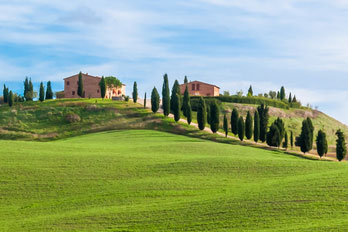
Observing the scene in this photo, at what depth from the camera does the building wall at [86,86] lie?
356 ft

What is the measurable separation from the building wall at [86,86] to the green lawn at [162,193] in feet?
195

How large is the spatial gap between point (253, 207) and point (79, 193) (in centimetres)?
1310

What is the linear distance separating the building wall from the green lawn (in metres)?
59.5

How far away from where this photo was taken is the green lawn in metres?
26.5

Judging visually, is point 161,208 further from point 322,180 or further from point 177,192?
point 322,180

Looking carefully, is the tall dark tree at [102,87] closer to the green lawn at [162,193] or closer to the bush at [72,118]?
the bush at [72,118]

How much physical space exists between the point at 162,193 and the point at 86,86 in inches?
3128

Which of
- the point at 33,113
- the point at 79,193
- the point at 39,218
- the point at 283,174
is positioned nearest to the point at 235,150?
the point at 283,174

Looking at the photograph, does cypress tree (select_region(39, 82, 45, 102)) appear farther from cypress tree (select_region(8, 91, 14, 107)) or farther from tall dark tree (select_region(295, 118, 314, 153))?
tall dark tree (select_region(295, 118, 314, 153))

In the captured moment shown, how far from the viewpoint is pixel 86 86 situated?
357ft

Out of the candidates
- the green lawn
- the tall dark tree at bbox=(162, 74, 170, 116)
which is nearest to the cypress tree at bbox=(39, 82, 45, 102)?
the tall dark tree at bbox=(162, 74, 170, 116)

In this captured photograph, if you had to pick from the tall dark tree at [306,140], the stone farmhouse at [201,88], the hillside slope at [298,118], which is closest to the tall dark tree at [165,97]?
the hillside slope at [298,118]

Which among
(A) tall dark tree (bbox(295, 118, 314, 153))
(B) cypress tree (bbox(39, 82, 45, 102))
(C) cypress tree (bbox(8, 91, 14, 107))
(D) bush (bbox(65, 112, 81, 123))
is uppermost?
(B) cypress tree (bbox(39, 82, 45, 102))

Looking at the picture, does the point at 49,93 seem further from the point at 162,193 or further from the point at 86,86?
the point at 162,193
